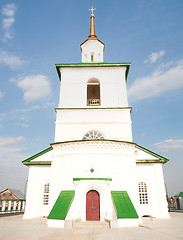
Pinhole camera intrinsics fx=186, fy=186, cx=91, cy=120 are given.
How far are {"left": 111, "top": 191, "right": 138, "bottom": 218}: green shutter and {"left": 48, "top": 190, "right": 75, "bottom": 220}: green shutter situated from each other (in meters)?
2.95

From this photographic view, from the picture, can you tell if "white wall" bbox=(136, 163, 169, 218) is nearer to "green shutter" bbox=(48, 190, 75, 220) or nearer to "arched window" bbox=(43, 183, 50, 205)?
"green shutter" bbox=(48, 190, 75, 220)

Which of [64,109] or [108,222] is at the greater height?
[64,109]

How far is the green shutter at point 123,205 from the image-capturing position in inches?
451

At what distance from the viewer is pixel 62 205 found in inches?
479

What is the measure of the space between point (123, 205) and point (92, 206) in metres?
2.18

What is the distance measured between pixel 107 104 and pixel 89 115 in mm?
2235

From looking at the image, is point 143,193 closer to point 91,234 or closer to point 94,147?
point 94,147

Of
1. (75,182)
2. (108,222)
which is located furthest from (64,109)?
(108,222)

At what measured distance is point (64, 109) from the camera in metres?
18.4

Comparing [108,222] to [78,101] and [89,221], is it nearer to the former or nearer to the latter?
→ [89,221]

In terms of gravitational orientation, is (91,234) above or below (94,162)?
below

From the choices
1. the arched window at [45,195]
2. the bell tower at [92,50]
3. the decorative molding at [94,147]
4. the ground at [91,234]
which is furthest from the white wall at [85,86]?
the ground at [91,234]

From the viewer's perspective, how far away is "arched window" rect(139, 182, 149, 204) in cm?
1741

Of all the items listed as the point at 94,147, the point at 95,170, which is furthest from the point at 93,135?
the point at 95,170
